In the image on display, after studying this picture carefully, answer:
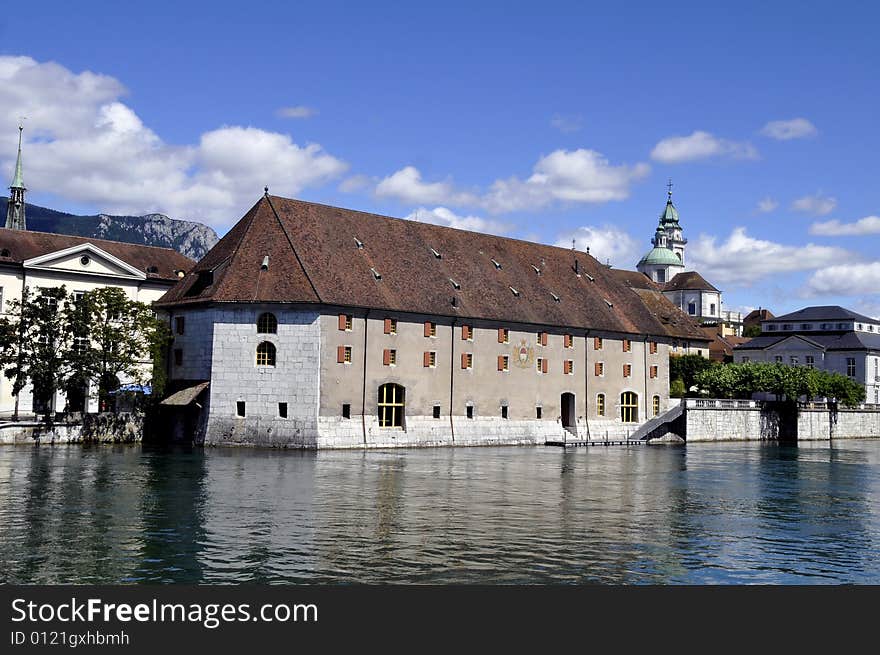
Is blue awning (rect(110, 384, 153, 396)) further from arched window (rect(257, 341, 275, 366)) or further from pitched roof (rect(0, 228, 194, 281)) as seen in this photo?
pitched roof (rect(0, 228, 194, 281))

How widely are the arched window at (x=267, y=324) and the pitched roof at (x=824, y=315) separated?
85.9 meters

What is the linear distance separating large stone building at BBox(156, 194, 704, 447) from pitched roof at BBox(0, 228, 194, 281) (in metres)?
15.5

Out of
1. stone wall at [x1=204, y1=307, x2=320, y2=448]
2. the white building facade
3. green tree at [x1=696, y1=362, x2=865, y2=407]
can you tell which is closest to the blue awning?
stone wall at [x1=204, y1=307, x2=320, y2=448]

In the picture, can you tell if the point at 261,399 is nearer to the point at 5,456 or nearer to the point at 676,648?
the point at 5,456

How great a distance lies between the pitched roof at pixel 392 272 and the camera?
2530 inches

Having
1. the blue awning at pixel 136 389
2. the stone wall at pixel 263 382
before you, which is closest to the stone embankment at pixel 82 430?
the blue awning at pixel 136 389

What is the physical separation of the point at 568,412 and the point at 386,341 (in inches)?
740

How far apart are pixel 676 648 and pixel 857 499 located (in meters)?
29.0

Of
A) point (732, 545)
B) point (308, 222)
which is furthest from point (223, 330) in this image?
point (732, 545)

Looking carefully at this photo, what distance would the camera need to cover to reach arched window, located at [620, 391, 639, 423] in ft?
269

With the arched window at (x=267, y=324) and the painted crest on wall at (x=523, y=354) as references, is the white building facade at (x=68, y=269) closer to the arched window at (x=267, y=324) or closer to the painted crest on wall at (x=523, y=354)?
the arched window at (x=267, y=324)

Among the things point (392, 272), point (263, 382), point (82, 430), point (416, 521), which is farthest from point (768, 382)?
point (416, 521)

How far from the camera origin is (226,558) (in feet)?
85.4

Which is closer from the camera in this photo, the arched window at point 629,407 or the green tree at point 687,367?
the arched window at point 629,407
